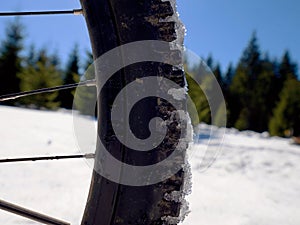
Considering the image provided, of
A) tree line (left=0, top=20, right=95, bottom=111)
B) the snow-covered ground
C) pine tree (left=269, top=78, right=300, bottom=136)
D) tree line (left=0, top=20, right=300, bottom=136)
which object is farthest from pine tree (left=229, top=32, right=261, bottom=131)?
the snow-covered ground

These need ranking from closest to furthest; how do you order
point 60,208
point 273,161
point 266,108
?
point 60,208
point 273,161
point 266,108

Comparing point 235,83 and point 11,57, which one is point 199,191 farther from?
point 235,83

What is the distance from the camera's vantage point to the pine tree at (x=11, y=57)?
12906 millimetres

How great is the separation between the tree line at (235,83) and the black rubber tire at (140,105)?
23.3 ft

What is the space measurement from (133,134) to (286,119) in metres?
15.9

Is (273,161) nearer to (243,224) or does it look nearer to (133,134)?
(243,224)

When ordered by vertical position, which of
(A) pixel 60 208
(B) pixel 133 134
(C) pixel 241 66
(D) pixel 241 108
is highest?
(C) pixel 241 66

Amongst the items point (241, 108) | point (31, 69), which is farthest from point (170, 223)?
point (241, 108)

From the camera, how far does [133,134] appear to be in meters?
0.45

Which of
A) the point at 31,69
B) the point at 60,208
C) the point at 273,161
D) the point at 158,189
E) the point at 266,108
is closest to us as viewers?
the point at 158,189

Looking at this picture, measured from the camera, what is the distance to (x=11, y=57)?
1309 cm

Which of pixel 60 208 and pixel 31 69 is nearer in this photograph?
pixel 60 208

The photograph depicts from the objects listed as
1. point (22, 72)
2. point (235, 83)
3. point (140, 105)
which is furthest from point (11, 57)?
point (140, 105)

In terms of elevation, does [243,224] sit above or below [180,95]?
below
